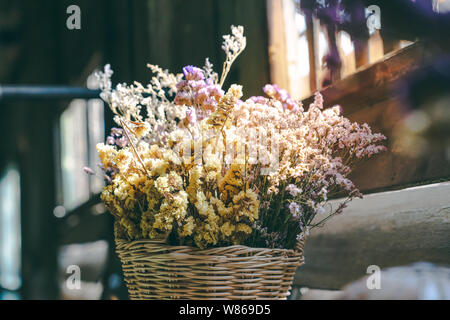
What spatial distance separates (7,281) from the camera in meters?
5.75

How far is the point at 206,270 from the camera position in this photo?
1065mm

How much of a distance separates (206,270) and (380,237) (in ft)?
2.03

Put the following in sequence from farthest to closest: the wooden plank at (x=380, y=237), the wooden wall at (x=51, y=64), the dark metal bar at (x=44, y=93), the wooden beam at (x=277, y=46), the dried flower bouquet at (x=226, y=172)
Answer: the wooden wall at (x=51, y=64) → the dark metal bar at (x=44, y=93) → the wooden beam at (x=277, y=46) → the wooden plank at (x=380, y=237) → the dried flower bouquet at (x=226, y=172)

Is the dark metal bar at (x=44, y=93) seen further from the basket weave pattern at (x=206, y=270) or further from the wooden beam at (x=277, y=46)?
the basket weave pattern at (x=206, y=270)

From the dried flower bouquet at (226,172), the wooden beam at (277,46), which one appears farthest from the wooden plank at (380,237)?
the wooden beam at (277,46)

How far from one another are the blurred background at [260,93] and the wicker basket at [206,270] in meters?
0.19

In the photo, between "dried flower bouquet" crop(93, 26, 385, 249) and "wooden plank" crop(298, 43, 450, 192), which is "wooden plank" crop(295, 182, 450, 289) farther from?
"dried flower bouquet" crop(93, 26, 385, 249)

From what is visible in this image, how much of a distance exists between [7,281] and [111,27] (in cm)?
363

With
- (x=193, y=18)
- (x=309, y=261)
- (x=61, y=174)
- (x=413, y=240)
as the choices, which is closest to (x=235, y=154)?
(x=413, y=240)

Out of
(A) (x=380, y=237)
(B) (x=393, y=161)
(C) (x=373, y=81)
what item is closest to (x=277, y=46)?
(C) (x=373, y=81)

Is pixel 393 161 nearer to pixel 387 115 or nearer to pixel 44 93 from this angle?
pixel 387 115

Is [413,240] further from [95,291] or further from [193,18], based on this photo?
[95,291]

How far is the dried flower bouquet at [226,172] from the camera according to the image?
1.05 metres

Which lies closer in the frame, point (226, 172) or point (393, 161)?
→ point (226, 172)
